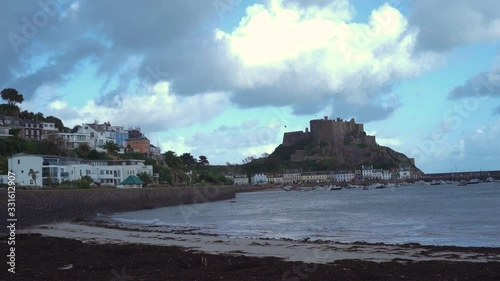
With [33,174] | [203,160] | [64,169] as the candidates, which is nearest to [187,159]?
[203,160]

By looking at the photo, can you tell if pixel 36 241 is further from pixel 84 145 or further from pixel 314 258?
pixel 84 145

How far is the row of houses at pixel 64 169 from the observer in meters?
58.6

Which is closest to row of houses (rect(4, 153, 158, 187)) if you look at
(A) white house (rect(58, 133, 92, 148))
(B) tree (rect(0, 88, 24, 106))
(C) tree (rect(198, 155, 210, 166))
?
(A) white house (rect(58, 133, 92, 148))

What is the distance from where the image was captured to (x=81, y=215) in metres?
42.7

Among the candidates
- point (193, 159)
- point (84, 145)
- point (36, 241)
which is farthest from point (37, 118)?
point (36, 241)

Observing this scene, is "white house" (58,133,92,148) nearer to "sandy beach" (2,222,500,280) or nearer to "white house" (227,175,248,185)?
"sandy beach" (2,222,500,280)

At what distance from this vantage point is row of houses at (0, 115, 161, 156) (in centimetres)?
8438

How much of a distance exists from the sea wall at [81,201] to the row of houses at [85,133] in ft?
89.2

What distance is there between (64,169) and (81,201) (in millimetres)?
23658

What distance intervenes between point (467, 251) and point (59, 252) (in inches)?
555

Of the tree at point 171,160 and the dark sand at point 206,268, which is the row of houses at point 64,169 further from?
the dark sand at point 206,268

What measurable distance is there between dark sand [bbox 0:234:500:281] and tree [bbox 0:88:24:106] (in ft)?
294

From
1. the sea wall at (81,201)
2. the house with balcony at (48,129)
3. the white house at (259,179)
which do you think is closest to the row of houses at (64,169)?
the sea wall at (81,201)

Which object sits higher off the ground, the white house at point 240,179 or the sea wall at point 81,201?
the white house at point 240,179
